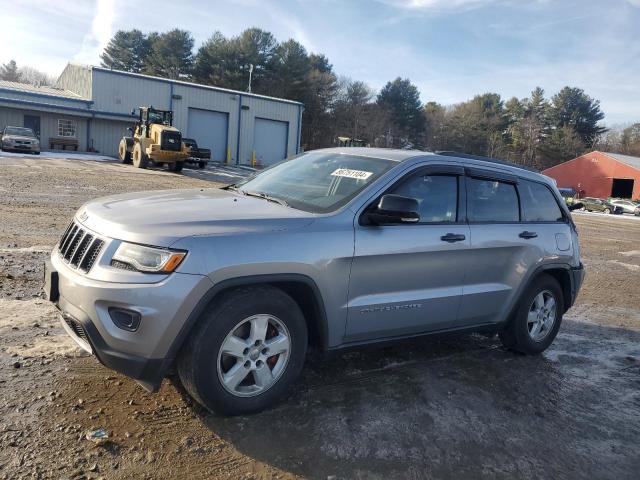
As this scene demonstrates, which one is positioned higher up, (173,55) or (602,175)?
(173,55)

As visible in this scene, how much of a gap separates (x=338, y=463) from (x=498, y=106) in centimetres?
8662

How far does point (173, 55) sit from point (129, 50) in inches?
397

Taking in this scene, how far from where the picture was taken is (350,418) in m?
3.64

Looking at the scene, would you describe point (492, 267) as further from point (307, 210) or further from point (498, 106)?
point (498, 106)

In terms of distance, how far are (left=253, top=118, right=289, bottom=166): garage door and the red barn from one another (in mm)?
31994

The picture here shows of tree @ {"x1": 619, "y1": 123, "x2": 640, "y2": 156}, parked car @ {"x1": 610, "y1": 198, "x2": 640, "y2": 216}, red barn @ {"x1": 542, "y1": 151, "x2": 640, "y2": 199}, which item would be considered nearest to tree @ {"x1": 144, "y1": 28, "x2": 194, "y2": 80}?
red barn @ {"x1": 542, "y1": 151, "x2": 640, "y2": 199}

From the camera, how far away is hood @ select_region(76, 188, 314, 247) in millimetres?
3176

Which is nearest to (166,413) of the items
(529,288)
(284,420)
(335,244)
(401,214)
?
(284,420)

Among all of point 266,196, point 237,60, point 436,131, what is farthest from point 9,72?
point 266,196

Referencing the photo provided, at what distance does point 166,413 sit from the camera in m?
3.46

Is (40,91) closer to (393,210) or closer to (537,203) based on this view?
(537,203)

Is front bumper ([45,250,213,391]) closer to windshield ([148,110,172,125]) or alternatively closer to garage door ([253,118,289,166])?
windshield ([148,110,172,125])

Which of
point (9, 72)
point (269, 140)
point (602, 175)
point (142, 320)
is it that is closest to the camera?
point (142, 320)

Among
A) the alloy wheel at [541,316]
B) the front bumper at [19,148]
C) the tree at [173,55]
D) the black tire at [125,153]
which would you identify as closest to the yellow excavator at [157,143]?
the black tire at [125,153]
